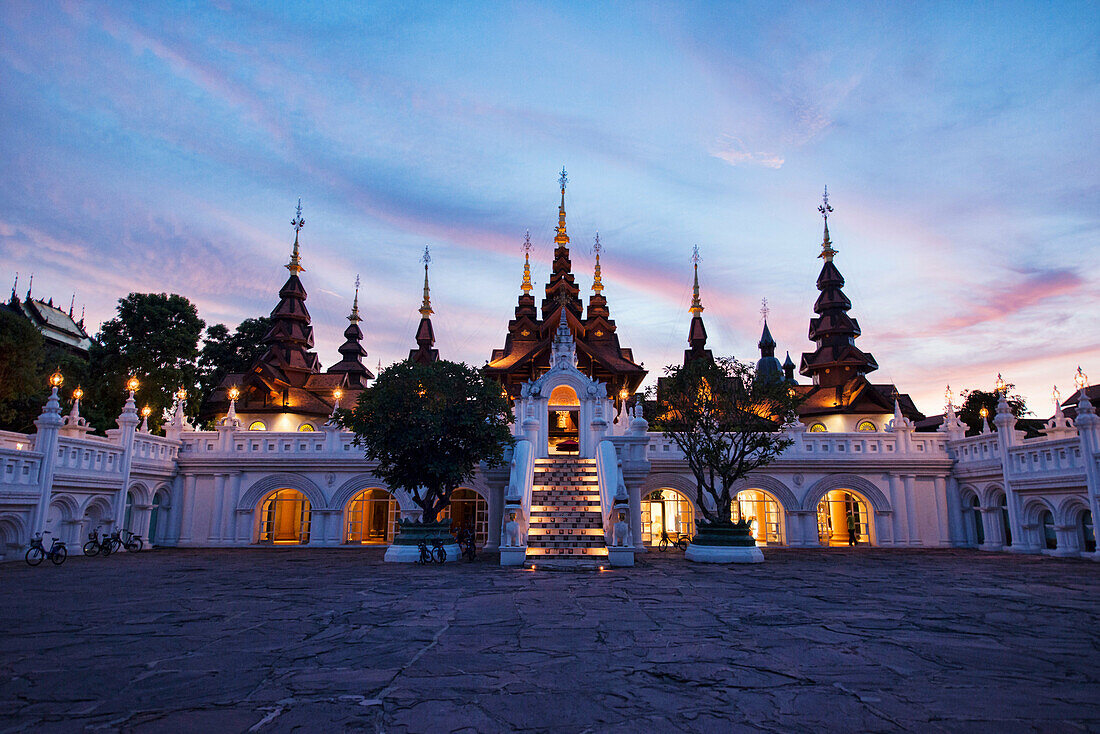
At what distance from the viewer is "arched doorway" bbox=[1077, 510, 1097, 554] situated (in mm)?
20109

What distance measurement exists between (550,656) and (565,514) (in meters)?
11.9

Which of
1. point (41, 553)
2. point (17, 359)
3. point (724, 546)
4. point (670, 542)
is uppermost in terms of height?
point (17, 359)

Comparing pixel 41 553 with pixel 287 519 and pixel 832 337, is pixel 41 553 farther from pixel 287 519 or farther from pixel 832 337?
pixel 832 337

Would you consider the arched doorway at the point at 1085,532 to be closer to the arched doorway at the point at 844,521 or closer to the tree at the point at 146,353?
the arched doorway at the point at 844,521

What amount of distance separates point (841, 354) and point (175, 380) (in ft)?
140

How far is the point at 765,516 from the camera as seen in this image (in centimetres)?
2734

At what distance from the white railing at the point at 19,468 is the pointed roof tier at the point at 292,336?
22914mm

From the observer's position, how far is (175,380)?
41.3 m

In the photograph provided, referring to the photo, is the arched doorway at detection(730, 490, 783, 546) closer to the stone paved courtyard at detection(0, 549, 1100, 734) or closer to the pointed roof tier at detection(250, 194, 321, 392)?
the stone paved courtyard at detection(0, 549, 1100, 734)

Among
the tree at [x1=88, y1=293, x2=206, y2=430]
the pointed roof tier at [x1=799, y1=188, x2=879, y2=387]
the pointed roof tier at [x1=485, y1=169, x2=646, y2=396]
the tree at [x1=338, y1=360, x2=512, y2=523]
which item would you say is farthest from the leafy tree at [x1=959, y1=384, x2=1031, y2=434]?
the tree at [x1=88, y1=293, x2=206, y2=430]

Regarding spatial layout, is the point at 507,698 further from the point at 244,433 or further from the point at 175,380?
the point at 175,380

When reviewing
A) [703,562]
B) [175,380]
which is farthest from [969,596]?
[175,380]

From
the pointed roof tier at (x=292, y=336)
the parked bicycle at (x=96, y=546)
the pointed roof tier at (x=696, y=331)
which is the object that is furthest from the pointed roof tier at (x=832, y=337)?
the parked bicycle at (x=96, y=546)

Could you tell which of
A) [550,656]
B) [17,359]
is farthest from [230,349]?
[550,656]
